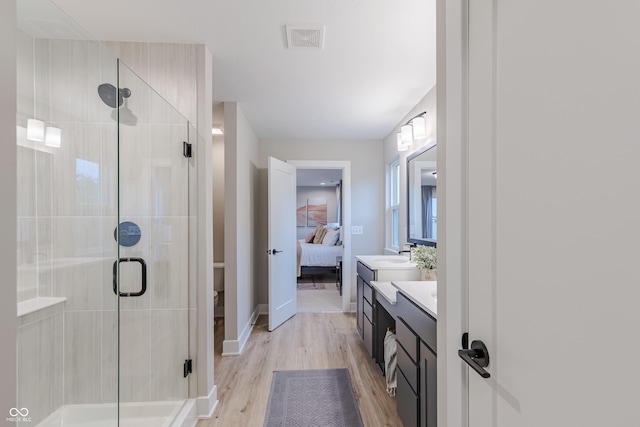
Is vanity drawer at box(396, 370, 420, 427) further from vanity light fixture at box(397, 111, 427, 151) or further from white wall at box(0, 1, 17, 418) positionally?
vanity light fixture at box(397, 111, 427, 151)

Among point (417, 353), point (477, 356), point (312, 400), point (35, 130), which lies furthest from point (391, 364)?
point (35, 130)

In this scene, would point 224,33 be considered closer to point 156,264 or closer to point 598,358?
point 156,264

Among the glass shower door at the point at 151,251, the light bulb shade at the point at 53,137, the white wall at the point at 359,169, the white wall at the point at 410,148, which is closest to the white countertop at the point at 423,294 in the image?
the white wall at the point at 410,148

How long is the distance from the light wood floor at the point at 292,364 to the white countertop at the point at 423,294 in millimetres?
895

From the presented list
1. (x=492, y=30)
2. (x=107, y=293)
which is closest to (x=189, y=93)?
(x=107, y=293)

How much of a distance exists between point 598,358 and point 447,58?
35.3 inches

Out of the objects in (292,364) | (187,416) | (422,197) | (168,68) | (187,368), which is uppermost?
(168,68)

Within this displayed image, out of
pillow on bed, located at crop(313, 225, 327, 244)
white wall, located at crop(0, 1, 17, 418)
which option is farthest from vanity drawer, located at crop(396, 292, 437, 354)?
pillow on bed, located at crop(313, 225, 327, 244)

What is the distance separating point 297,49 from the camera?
1975 mm

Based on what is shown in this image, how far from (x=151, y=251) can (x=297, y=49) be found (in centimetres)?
168

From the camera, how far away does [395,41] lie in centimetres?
190

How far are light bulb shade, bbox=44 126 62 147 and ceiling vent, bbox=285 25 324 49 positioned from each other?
56.1 inches

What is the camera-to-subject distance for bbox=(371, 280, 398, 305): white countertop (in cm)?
199

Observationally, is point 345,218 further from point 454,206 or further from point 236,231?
point 454,206
